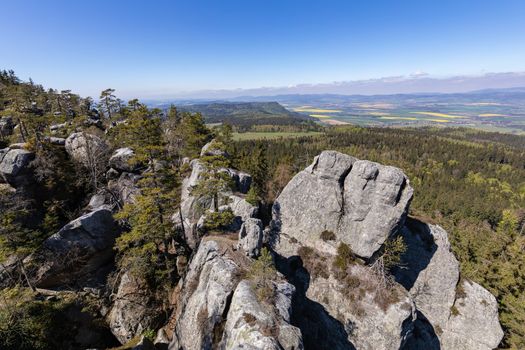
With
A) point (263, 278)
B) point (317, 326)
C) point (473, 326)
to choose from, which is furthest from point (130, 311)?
point (473, 326)

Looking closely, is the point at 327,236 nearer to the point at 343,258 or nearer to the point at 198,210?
the point at 343,258

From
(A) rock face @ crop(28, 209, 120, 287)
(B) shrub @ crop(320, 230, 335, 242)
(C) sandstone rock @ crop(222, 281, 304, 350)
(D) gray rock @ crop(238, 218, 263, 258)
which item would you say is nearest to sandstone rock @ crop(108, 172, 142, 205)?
(A) rock face @ crop(28, 209, 120, 287)

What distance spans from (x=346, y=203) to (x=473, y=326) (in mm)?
23596

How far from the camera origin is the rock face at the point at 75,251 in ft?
97.1

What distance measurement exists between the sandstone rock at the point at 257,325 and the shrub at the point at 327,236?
14.8 m

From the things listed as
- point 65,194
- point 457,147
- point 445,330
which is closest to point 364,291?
point 445,330

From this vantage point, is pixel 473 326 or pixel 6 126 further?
pixel 6 126

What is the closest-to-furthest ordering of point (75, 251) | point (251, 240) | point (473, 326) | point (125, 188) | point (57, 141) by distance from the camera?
point (251, 240), point (75, 251), point (473, 326), point (125, 188), point (57, 141)

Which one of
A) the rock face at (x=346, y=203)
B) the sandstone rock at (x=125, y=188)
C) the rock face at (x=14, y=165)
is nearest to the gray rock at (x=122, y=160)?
Answer: the sandstone rock at (x=125, y=188)

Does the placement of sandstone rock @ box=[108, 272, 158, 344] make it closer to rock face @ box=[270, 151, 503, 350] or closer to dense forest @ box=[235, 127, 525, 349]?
rock face @ box=[270, 151, 503, 350]

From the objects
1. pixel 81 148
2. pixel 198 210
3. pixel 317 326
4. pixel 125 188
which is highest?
pixel 81 148

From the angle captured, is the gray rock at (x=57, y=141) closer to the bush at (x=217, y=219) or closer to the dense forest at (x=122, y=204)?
the dense forest at (x=122, y=204)

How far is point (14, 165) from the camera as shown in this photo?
35688 millimetres

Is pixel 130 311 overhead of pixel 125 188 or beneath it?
beneath
